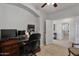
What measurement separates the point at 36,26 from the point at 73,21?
807mm

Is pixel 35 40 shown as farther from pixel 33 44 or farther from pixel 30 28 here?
pixel 30 28

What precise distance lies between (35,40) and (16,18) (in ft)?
2.15

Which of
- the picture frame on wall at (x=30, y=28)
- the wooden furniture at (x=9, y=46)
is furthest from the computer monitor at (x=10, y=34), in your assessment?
the picture frame on wall at (x=30, y=28)

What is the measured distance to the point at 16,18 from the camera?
223 centimetres

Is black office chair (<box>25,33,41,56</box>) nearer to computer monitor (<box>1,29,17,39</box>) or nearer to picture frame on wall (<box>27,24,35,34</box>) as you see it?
picture frame on wall (<box>27,24,35,34</box>)

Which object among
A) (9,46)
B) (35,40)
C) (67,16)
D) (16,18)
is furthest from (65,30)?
(9,46)

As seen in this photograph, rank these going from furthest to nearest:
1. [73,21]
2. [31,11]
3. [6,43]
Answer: [73,21]
[31,11]
[6,43]

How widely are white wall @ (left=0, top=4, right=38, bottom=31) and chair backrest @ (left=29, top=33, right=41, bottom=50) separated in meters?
0.24

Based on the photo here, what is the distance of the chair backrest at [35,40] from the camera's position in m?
2.27

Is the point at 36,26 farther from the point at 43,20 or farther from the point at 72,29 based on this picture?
the point at 72,29

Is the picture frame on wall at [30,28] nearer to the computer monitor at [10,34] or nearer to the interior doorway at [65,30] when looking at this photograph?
the computer monitor at [10,34]

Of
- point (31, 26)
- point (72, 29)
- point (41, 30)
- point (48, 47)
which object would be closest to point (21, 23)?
point (31, 26)

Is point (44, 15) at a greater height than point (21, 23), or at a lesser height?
greater

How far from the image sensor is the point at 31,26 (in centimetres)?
226
